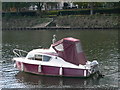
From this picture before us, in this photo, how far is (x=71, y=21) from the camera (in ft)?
256

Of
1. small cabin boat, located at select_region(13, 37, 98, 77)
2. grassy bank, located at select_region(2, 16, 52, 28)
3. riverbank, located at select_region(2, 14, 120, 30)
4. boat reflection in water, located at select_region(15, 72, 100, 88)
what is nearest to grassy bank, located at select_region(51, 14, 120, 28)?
riverbank, located at select_region(2, 14, 120, 30)

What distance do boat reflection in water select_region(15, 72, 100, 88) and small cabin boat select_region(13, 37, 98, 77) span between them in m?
0.38

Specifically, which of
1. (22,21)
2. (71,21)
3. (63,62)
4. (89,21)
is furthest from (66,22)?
(63,62)

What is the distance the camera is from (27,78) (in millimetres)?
26062

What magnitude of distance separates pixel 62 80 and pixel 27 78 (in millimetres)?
3031

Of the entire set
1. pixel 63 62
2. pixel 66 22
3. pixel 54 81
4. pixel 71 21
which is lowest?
pixel 54 81

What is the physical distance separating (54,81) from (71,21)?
177 feet

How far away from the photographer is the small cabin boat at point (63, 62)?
25.0 meters

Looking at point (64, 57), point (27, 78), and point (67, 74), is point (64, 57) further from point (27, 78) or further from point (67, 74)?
point (27, 78)

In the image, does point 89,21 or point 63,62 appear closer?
point 63,62

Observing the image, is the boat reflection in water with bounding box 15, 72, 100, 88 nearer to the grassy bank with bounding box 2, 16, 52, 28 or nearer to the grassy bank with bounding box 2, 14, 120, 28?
the grassy bank with bounding box 2, 14, 120, 28

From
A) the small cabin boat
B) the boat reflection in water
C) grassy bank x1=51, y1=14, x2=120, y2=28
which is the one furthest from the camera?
grassy bank x1=51, y1=14, x2=120, y2=28

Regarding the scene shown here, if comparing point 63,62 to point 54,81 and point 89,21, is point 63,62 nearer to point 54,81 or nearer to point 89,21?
point 54,81

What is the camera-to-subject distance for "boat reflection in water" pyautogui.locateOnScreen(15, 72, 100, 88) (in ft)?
78.3
